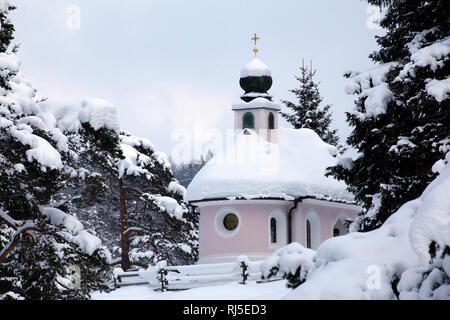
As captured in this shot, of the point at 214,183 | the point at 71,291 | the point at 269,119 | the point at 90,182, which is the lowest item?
the point at 71,291

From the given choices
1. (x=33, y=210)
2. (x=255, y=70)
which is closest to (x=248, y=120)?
(x=255, y=70)

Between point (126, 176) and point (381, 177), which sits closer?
point (381, 177)

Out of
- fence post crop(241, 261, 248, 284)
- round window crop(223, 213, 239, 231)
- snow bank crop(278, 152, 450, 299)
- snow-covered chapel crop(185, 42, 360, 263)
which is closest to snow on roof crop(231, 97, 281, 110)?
snow-covered chapel crop(185, 42, 360, 263)

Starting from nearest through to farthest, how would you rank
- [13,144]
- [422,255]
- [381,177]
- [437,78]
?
[422,255] → [13,144] → [437,78] → [381,177]

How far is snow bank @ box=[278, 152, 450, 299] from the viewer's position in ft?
22.4

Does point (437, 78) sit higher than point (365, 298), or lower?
higher

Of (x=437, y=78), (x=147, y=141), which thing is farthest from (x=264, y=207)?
(x=437, y=78)

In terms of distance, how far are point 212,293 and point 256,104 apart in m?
13.0

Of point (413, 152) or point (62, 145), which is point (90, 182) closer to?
point (62, 145)

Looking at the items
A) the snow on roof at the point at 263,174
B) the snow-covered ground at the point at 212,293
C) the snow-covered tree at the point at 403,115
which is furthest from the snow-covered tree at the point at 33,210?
the snow on roof at the point at 263,174

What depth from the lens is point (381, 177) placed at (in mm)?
17531

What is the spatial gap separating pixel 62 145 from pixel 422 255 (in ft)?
26.8

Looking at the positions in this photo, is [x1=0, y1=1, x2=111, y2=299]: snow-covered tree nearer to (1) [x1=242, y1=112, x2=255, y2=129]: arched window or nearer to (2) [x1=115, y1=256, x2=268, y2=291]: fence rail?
(2) [x1=115, y1=256, x2=268, y2=291]: fence rail

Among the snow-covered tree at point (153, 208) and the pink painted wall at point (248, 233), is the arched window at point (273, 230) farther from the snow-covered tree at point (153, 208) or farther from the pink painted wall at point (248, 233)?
the snow-covered tree at point (153, 208)
